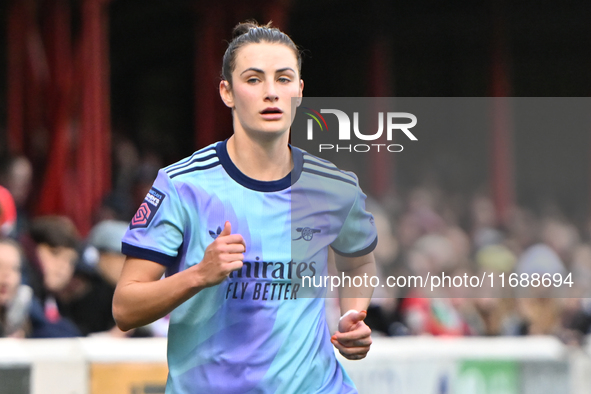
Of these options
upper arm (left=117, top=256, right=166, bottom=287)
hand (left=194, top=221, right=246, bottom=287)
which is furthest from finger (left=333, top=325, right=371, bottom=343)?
upper arm (left=117, top=256, right=166, bottom=287)

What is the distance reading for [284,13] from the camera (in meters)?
10.0

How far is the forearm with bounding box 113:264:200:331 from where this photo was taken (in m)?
2.48

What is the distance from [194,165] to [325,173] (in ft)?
1.51

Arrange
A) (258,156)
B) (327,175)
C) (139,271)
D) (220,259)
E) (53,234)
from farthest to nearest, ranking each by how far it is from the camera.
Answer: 1. (53,234)
2. (327,175)
3. (258,156)
4. (139,271)
5. (220,259)

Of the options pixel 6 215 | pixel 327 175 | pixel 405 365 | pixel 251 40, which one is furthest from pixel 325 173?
pixel 6 215

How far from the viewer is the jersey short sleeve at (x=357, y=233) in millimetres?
2994

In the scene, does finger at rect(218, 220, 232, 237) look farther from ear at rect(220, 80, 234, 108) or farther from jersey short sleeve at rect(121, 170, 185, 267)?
ear at rect(220, 80, 234, 108)

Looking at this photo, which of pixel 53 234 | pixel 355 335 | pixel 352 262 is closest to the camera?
pixel 355 335

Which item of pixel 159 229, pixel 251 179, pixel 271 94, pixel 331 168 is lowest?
pixel 159 229

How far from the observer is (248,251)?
2727 millimetres

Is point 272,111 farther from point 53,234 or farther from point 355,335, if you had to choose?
point 53,234

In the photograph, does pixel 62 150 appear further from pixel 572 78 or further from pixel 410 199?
pixel 572 78

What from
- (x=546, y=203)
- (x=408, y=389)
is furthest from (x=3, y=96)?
(x=408, y=389)

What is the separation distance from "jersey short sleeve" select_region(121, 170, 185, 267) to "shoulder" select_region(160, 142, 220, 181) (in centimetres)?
4
